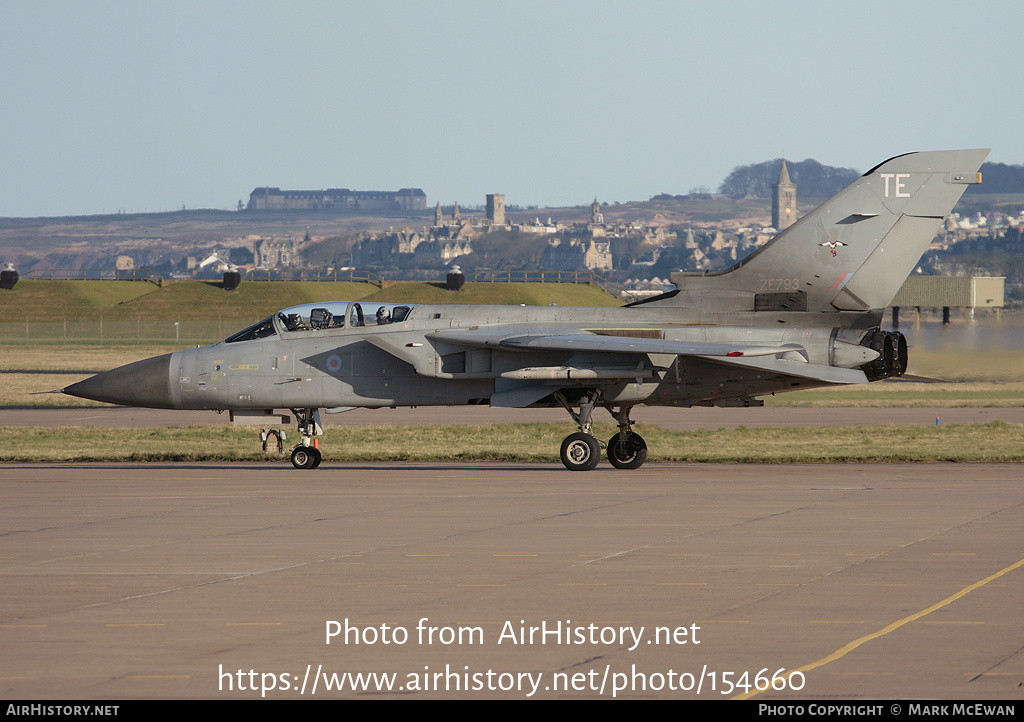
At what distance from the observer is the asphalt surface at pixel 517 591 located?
7766 mm

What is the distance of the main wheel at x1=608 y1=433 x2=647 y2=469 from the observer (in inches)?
877

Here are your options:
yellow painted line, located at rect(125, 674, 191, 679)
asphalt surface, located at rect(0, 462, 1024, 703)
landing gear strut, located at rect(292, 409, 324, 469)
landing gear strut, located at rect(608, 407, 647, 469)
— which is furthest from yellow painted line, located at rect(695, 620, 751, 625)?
A: landing gear strut, located at rect(292, 409, 324, 469)

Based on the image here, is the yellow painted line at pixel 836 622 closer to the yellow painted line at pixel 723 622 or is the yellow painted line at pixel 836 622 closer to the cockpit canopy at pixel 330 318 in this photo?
the yellow painted line at pixel 723 622

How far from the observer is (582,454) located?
853 inches

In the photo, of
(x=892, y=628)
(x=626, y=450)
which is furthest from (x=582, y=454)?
(x=892, y=628)

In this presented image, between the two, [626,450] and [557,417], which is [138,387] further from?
[557,417]

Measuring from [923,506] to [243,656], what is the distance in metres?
10.8

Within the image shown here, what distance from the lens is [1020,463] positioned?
2262 cm

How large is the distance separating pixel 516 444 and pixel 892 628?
1825cm

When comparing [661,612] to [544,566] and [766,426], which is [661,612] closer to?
[544,566]

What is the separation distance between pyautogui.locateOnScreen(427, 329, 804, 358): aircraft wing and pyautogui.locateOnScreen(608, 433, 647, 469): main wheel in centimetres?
224

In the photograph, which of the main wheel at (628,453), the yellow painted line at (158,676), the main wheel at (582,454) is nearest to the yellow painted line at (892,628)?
the yellow painted line at (158,676)

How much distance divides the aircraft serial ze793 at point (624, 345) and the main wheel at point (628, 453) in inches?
1.5
